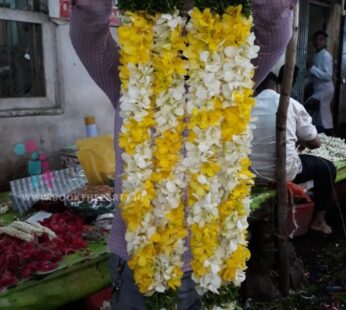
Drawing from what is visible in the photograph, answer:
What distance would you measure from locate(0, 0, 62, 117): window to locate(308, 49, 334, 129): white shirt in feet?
16.2

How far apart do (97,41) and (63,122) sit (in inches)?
110

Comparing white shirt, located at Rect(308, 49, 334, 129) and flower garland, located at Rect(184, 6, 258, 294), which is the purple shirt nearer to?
flower garland, located at Rect(184, 6, 258, 294)

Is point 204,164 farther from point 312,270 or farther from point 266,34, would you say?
point 312,270

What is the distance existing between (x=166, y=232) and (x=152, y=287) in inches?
8.0

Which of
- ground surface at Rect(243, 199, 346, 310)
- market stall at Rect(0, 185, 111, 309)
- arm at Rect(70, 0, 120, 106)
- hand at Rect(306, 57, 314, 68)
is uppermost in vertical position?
hand at Rect(306, 57, 314, 68)

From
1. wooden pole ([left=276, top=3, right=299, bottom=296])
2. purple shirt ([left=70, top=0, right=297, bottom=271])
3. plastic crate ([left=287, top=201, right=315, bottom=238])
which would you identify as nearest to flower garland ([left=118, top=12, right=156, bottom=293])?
purple shirt ([left=70, top=0, right=297, bottom=271])

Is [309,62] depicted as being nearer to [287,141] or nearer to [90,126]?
[287,141]

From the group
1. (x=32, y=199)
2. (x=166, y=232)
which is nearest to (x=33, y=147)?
(x=32, y=199)

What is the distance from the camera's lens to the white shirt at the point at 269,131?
377cm

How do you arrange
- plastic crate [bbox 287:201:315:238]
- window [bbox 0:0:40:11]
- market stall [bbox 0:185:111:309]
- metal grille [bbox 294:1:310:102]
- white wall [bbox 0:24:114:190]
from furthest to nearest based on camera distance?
metal grille [bbox 294:1:310:102] → plastic crate [bbox 287:201:315:238] → white wall [bbox 0:24:114:190] → window [bbox 0:0:40:11] → market stall [bbox 0:185:111:309]

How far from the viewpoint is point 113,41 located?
1.61 metres

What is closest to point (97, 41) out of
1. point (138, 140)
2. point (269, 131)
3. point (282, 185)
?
point (138, 140)

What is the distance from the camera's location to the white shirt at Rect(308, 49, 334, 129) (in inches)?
291

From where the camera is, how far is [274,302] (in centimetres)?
343
